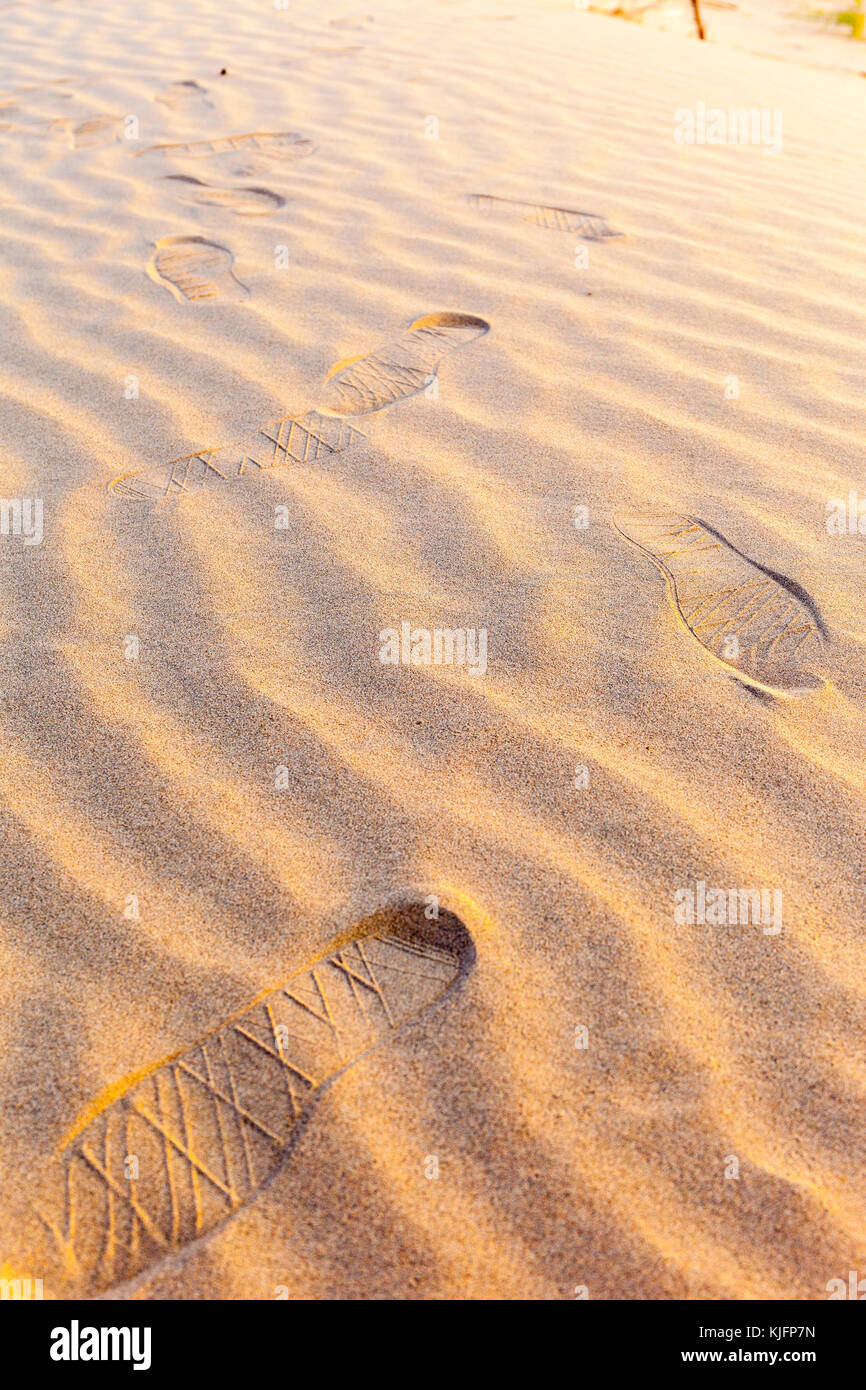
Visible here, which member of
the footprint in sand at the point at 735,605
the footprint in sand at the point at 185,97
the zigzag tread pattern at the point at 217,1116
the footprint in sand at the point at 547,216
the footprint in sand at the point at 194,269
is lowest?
the zigzag tread pattern at the point at 217,1116

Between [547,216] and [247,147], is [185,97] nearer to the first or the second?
[247,147]

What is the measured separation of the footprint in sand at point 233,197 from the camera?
3.34 meters

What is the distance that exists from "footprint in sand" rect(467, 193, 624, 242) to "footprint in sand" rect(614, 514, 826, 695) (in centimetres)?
155

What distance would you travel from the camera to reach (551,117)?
→ 162 inches

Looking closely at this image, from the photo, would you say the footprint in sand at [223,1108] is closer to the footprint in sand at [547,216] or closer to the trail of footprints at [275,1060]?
the trail of footprints at [275,1060]

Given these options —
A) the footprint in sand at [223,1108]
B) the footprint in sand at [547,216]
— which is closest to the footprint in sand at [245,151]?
the footprint in sand at [547,216]

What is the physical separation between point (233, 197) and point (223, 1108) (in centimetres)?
309

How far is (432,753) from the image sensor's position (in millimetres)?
1565

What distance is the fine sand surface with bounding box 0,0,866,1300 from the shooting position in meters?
1.09

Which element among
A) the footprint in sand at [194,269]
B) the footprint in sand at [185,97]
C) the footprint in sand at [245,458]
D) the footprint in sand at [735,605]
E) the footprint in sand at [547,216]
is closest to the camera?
the footprint in sand at [735,605]

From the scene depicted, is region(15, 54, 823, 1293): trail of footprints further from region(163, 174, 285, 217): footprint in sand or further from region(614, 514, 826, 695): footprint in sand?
region(163, 174, 285, 217): footprint in sand

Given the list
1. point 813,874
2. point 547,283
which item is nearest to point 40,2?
point 547,283

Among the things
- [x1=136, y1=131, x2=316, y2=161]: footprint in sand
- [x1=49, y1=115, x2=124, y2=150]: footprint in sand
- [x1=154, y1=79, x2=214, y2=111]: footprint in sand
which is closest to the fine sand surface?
[x1=136, y1=131, x2=316, y2=161]: footprint in sand
